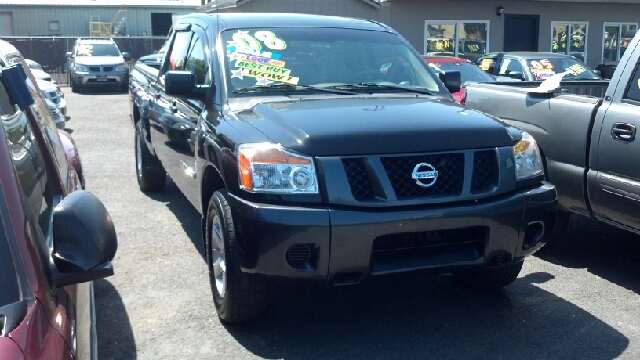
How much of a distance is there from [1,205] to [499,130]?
9.38ft

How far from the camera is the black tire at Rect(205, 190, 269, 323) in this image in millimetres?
3967

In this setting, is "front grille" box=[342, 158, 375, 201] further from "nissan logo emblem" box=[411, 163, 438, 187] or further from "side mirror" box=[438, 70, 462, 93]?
"side mirror" box=[438, 70, 462, 93]

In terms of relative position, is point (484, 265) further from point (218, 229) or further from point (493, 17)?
point (493, 17)

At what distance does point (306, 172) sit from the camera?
3.81m

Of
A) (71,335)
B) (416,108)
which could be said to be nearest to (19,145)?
(71,335)

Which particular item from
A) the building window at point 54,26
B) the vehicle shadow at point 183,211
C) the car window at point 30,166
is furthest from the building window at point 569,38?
the building window at point 54,26

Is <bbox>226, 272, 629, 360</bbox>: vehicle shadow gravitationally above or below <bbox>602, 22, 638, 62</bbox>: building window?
below

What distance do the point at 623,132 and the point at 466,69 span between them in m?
7.97

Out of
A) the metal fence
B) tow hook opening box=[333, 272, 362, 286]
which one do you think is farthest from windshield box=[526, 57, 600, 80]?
the metal fence

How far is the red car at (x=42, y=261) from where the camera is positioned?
1.93 metres

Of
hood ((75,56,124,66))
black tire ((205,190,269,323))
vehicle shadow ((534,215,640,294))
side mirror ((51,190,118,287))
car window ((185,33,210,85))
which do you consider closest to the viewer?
side mirror ((51,190,118,287))

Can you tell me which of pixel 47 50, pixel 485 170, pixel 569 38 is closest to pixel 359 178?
pixel 485 170

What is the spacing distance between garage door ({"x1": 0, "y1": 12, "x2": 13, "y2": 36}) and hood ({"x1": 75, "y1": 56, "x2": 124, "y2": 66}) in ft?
61.7

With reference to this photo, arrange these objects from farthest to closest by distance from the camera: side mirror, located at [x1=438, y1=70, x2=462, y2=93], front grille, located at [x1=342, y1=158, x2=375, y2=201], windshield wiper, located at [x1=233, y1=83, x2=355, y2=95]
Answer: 1. side mirror, located at [x1=438, y1=70, x2=462, y2=93]
2. windshield wiper, located at [x1=233, y1=83, x2=355, y2=95]
3. front grille, located at [x1=342, y1=158, x2=375, y2=201]
